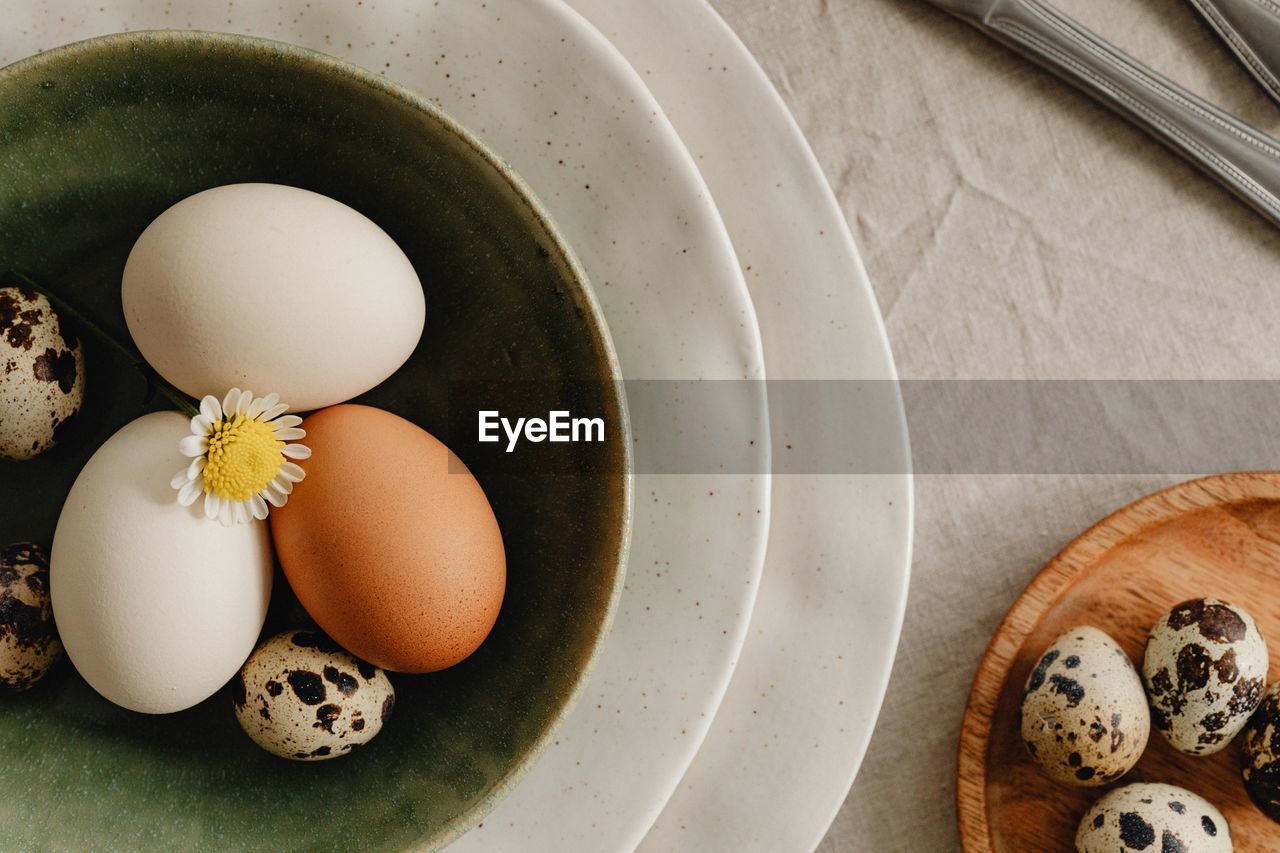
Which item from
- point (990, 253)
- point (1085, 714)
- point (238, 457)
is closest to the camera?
point (238, 457)

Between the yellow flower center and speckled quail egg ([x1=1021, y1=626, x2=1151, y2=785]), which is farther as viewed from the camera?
speckled quail egg ([x1=1021, y1=626, x2=1151, y2=785])

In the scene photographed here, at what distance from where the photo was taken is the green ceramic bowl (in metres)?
0.47

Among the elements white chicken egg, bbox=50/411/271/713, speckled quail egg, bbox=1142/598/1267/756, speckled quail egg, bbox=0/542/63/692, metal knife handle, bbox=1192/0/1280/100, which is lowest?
speckled quail egg, bbox=0/542/63/692

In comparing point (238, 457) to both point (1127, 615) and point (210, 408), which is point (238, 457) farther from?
point (1127, 615)

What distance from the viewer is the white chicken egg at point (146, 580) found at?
1.46ft

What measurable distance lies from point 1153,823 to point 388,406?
54 cm

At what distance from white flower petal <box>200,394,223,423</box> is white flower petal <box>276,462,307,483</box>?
39 mm

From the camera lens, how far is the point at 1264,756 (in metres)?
0.60

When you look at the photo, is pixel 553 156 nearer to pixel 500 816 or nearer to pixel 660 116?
pixel 660 116

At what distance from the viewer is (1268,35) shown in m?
0.67

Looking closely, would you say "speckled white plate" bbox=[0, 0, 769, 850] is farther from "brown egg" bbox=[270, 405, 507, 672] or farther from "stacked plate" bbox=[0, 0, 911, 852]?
"brown egg" bbox=[270, 405, 507, 672]

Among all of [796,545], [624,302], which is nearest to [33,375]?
[624,302]

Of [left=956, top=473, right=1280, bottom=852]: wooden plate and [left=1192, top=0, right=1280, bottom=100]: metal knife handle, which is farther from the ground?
[left=1192, top=0, right=1280, bottom=100]: metal knife handle

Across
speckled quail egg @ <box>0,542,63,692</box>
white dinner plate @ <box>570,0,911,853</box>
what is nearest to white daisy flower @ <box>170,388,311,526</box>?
speckled quail egg @ <box>0,542,63,692</box>
